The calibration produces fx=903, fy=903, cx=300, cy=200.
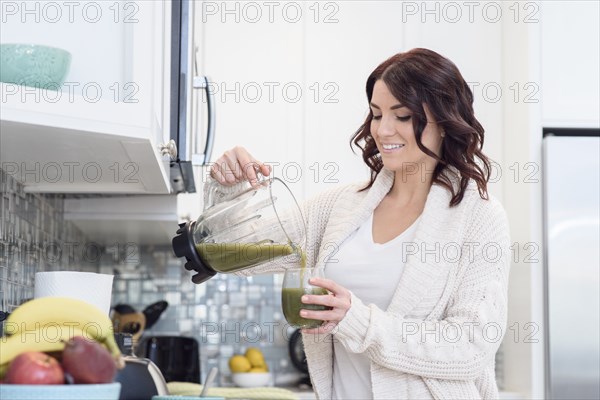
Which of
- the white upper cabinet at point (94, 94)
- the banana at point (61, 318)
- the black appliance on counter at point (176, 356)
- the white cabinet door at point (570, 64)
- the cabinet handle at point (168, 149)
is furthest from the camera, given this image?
the black appliance on counter at point (176, 356)

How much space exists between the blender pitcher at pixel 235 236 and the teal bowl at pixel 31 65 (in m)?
0.30

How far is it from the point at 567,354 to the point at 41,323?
2.27 metres

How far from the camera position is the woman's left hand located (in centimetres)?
142

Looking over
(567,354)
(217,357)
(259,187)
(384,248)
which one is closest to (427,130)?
(384,248)

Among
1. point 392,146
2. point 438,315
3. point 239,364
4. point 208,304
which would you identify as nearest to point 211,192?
point 392,146

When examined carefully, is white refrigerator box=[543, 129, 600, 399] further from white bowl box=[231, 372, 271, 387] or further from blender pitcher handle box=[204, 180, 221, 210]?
blender pitcher handle box=[204, 180, 221, 210]

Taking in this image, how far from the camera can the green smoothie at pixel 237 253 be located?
1401mm

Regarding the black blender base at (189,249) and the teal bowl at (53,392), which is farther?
the black blender base at (189,249)

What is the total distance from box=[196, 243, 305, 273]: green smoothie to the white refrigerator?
5.67 ft

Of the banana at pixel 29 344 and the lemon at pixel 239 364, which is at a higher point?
the banana at pixel 29 344

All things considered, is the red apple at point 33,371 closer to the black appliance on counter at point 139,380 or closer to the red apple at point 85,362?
the red apple at point 85,362

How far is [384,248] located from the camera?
1803 mm

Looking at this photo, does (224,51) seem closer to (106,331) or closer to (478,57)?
(478,57)


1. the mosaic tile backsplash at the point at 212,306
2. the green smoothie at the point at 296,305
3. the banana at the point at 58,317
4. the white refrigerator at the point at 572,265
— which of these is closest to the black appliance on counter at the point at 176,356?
the mosaic tile backsplash at the point at 212,306
